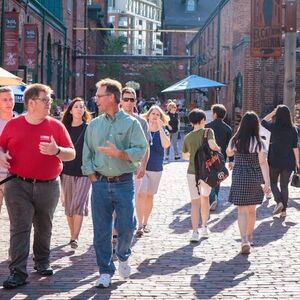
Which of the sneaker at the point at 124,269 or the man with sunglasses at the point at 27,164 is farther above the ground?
the man with sunglasses at the point at 27,164

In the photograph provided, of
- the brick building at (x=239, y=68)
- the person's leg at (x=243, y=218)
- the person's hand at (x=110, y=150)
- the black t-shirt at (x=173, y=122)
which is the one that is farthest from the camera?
the brick building at (x=239, y=68)

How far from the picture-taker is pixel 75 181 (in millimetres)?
8688

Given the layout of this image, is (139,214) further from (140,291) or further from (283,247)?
(140,291)

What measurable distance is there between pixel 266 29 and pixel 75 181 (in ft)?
33.3

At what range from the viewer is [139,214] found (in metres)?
9.73

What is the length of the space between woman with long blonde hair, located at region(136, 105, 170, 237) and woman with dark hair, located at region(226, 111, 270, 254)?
1302mm

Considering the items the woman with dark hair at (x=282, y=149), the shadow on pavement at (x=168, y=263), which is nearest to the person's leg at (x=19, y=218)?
the shadow on pavement at (x=168, y=263)

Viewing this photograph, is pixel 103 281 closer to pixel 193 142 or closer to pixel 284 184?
pixel 193 142

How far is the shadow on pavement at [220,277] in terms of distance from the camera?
6707mm

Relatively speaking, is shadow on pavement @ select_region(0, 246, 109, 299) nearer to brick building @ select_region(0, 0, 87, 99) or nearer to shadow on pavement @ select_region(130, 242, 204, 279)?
shadow on pavement @ select_region(130, 242, 204, 279)

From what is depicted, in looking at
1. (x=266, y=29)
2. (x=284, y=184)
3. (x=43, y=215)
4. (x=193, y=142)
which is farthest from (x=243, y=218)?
(x=266, y=29)

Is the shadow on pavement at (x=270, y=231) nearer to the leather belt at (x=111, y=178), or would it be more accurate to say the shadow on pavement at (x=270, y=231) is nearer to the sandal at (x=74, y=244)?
the sandal at (x=74, y=244)

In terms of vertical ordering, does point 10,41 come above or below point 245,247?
above

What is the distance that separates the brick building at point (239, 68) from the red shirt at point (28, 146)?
15.1 m
